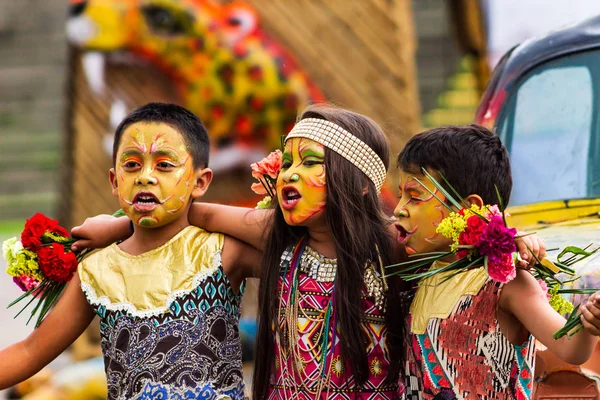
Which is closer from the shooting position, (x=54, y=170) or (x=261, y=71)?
(x=261, y=71)

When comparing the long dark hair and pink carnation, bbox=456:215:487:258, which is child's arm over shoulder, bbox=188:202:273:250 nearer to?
the long dark hair

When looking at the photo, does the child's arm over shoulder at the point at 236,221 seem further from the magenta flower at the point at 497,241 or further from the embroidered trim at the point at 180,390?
the magenta flower at the point at 497,241

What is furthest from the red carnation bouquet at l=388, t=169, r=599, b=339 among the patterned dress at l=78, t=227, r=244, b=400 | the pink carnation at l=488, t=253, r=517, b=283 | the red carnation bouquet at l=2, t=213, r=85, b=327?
the red carnation bouquet at l=2, t=213, r=85, b=327

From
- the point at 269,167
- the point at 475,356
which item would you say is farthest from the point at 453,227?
the point at 269,167

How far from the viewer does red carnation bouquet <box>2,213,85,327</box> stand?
4.11 meters

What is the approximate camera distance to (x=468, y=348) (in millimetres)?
3607

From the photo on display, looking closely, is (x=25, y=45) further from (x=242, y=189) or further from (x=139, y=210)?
(x=139, y=210)

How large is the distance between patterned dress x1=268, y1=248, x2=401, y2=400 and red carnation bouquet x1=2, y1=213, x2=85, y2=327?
2.85 ft

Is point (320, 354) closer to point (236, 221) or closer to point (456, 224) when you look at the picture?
point (236, 221)

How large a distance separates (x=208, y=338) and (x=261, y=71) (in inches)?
187

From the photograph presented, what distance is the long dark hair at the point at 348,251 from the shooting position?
376 cm

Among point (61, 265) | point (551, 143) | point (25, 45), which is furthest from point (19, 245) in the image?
point (25, 45)

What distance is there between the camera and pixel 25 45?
9562 millimetres

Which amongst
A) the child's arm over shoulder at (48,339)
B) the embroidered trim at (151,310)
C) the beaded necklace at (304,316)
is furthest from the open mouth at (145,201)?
the beaded necklace at (304,316)
